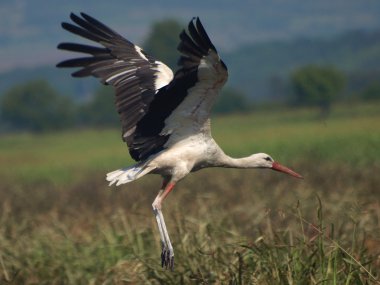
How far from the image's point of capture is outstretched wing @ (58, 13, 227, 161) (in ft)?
22.1

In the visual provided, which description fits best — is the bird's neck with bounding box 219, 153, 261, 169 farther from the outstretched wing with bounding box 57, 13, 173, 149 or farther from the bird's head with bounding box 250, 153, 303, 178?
the outstretched wing with bounding box 57, 13, 173, 149

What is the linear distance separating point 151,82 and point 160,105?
60 centimetres

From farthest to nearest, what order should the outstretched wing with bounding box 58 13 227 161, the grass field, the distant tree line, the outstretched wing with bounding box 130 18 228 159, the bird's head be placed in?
the distant tree line
the bird's head
the outstretched wing with bounding box 58 13 227 161
the outstretched wing with bounding box 130 18 228 159
the grass field

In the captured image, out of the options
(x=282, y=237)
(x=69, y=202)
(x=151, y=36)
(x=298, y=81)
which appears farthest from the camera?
(x=151, y=36)

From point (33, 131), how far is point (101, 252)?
98484 mm

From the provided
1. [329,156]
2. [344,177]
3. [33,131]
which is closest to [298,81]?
[33,131]

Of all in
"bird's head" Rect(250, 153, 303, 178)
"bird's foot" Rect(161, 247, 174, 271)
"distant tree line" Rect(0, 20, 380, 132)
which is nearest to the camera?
"bird's foot" Rect(161, 247, 174, 271)

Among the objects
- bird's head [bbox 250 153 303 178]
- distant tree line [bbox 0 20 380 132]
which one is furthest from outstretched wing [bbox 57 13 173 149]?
distant tree line [bbox 0 20 380 132]

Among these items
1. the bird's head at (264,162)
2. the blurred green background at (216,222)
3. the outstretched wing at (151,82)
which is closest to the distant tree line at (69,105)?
the blurred green background at (216,222)

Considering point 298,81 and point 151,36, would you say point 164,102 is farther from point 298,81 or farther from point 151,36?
point 151,36

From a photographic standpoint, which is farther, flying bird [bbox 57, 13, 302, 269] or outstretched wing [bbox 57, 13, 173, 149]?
outstretched wing [bbox 57, 13, 173, 149]

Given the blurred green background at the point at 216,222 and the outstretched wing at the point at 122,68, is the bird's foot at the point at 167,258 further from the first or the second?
the outstretched wing at the point at 122,68

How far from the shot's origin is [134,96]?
311 inches

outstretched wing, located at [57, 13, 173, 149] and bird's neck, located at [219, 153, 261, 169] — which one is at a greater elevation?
outstretched wing, located at [57, 13, 173, 149]
